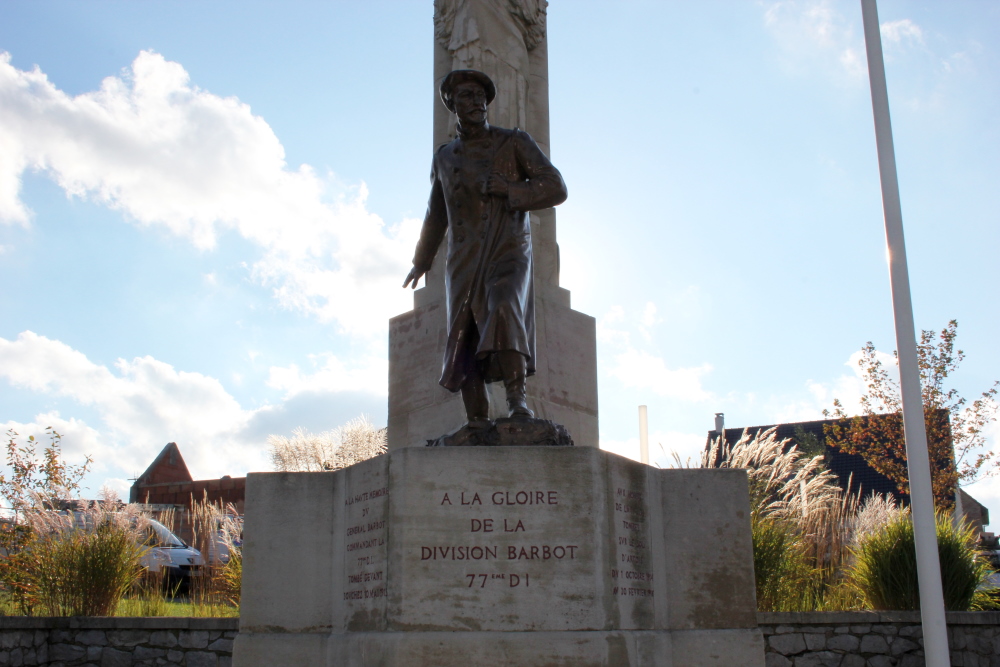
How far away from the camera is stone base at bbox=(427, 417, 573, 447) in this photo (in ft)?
16.8

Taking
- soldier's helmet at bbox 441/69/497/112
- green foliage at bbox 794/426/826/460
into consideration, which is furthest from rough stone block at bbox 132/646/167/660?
green foliage at bbox 794/426/826/460

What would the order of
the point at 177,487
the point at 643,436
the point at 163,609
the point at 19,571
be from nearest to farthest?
the point at 19,571 → the point at 163,609 → the point at 643,436 → the point at 177,487

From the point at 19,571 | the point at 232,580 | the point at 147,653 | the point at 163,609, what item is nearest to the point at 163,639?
the point at 147,653

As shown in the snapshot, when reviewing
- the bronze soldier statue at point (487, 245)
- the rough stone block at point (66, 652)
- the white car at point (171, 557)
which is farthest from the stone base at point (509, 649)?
the white car at point (171, 557)

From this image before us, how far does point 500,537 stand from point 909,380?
233 inches

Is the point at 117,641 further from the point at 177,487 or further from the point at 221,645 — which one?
the point at 177,487

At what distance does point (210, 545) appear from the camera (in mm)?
12305

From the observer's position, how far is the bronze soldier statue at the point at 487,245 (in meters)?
5.33

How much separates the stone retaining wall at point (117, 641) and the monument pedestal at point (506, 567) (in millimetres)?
3597

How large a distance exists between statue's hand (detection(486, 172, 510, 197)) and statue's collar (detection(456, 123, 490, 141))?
365 millimetres

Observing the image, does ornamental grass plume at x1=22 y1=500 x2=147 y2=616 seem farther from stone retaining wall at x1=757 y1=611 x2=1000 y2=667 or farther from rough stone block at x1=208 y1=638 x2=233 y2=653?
stone retaining wall at x1=757 y1=611 x2=1000 y2=667

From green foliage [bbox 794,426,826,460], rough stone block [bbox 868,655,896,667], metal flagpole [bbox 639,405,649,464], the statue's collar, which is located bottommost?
rough stone block [bbox 868,655,896,667]

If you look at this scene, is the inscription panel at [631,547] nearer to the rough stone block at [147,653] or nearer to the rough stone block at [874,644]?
the rough stone block at [874,644]

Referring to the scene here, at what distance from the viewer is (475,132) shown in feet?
19.2
